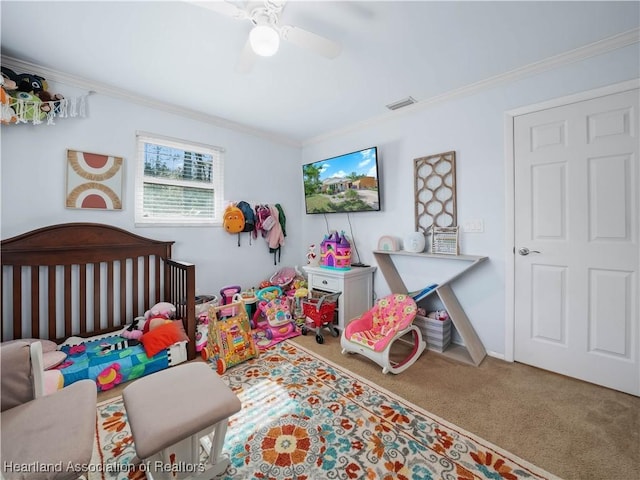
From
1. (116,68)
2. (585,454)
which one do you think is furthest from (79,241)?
(585,454)

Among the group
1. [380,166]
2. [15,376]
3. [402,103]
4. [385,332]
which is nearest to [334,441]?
[385,332]

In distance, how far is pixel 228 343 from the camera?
7.58 feet

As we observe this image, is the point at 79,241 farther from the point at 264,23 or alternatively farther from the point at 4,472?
the point at 264,23

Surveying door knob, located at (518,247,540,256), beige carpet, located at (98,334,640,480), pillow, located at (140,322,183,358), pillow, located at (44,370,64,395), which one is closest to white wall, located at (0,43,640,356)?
door knob, located at (518,247,540,256)

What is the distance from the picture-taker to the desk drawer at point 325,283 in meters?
3.01

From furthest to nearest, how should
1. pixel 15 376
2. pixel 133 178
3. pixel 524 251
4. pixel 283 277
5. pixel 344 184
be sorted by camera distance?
pixel 283 277
pixel 344 184
pixel 133 178
pixel 524 251
pixel 15 376

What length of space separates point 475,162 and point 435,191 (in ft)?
1.40

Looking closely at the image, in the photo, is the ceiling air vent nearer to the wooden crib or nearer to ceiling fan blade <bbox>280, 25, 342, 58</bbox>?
ceiling fan blade <bbox>280, 25, 342, 58</bbox>

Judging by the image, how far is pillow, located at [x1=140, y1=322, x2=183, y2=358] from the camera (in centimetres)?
217

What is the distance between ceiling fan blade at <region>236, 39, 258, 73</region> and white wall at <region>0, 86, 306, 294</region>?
1.54 meters

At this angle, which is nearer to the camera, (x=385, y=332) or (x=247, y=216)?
(x=385, y=332)

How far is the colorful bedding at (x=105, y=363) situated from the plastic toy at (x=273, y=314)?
996mm

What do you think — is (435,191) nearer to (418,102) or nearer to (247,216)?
(418,102)

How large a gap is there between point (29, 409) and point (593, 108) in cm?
Answer: 368
